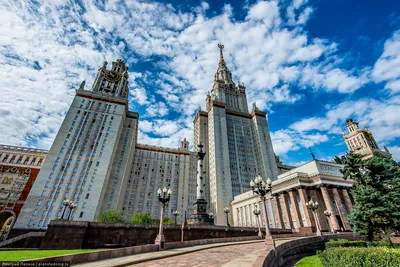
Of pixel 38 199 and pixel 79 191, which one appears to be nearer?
pixel 38 199

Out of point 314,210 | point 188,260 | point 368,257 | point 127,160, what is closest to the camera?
point 368,257

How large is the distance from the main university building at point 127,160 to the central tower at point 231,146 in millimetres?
321

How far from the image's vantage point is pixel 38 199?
140 feet

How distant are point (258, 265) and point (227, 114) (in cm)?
8045

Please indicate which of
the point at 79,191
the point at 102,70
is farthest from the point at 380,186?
the point at 102,70

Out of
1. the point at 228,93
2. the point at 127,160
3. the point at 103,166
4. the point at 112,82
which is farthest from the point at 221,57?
the point at 103,166

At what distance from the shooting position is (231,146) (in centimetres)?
7419

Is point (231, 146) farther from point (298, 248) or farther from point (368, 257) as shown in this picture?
point (368, 257)

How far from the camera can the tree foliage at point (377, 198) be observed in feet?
57.9

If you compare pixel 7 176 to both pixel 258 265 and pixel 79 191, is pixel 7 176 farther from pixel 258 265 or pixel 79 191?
pixel 258 265

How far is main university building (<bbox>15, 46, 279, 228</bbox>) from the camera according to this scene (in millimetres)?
46000

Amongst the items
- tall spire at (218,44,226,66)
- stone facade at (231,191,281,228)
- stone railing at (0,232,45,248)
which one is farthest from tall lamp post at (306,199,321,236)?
tall spire at (218,44,226,66)

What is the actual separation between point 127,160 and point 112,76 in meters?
34.7

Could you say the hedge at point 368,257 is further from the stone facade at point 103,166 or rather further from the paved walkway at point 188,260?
the stone facade at point 103,166
